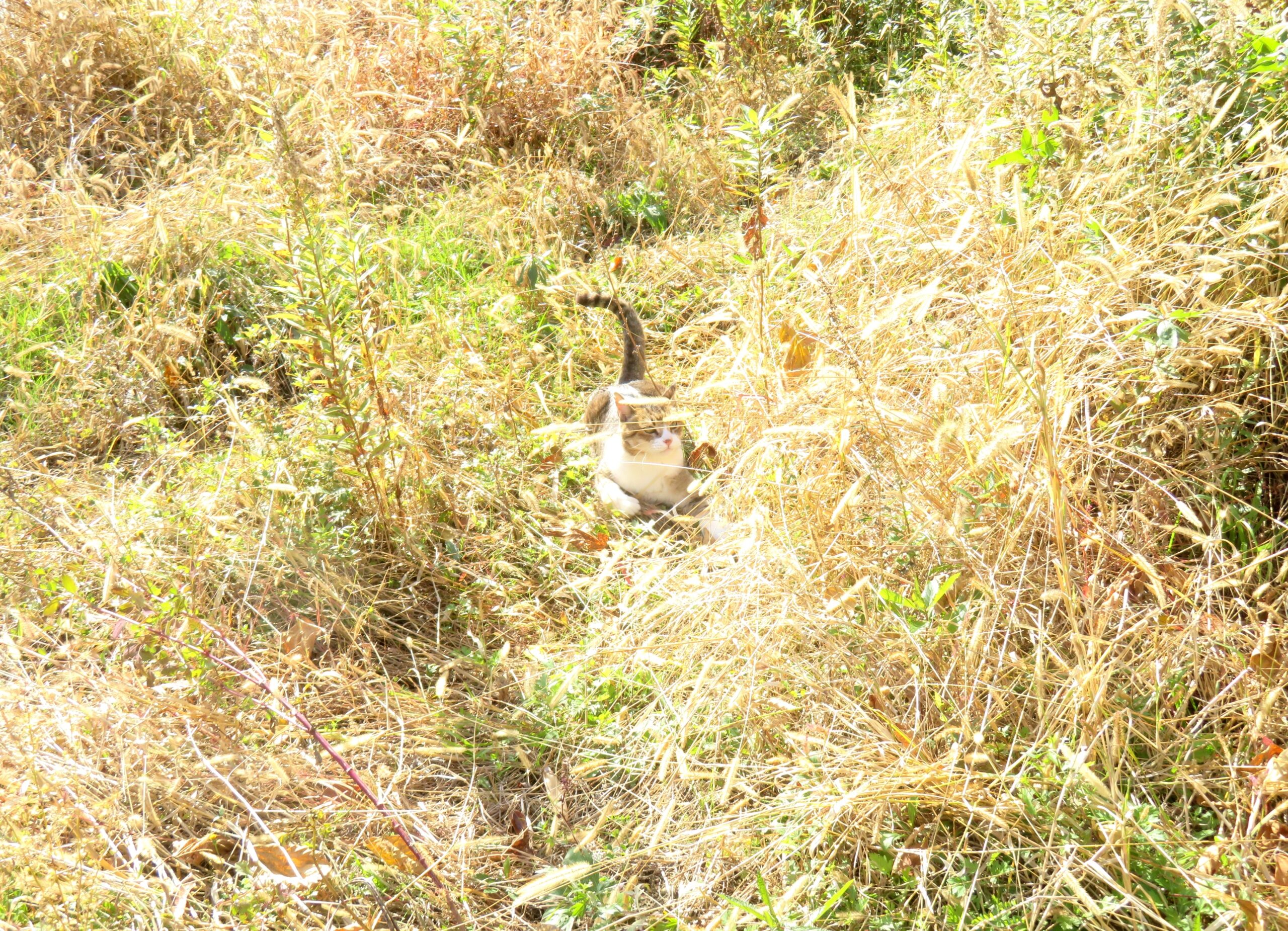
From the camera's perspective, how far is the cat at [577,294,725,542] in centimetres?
294

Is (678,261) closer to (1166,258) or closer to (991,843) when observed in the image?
(1166,258)

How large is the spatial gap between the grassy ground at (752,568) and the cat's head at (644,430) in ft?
0.56

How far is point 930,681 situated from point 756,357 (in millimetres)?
1010

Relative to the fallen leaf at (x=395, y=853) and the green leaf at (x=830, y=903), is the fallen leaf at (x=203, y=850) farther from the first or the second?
the green leaf at (x=830, y=903)

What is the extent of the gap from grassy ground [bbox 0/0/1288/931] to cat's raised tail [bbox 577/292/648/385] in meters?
0.17

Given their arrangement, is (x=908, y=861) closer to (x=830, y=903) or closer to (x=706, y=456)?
(x=830, y=903)

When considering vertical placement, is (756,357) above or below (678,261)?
above

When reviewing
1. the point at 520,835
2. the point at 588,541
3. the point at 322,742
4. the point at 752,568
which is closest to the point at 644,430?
the point at 588,541

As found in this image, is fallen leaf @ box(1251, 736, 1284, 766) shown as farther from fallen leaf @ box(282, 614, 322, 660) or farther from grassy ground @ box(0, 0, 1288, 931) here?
fallen leaf @ box(282, 614, 322, 660)

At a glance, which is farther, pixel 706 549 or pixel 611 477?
pixel 611 477

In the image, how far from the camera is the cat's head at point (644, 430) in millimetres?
2898

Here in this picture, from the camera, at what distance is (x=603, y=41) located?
4.73m

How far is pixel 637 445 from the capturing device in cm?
295

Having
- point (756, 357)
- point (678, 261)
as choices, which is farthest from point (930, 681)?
point (678, 261)
